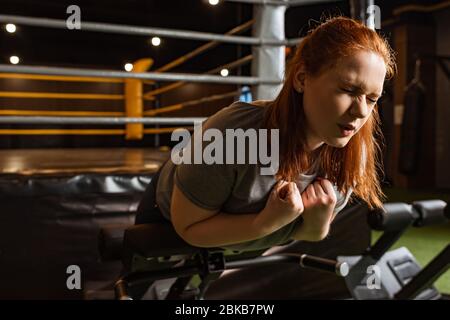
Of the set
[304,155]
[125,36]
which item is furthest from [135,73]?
[125,36]

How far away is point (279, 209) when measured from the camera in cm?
73

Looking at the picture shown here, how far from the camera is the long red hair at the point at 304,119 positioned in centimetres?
71

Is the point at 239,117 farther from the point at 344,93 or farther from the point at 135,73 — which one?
the point at 135,73

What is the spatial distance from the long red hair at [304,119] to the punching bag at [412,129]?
196 inches

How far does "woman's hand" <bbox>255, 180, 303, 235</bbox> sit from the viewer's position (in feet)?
2.39

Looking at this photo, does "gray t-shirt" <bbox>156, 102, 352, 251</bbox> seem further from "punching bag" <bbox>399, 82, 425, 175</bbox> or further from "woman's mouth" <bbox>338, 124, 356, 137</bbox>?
"punching bag" <bbox>399, 82, 425, 175</bbox>

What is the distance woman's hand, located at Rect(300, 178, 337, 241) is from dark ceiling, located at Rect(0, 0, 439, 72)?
3644mm

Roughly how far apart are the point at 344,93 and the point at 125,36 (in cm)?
679

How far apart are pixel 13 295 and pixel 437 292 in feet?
5.47

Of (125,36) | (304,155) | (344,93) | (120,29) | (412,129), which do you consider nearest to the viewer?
(344,93)

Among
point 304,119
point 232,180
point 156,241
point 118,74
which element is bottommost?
point 156,241

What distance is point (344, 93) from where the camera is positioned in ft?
2.30
